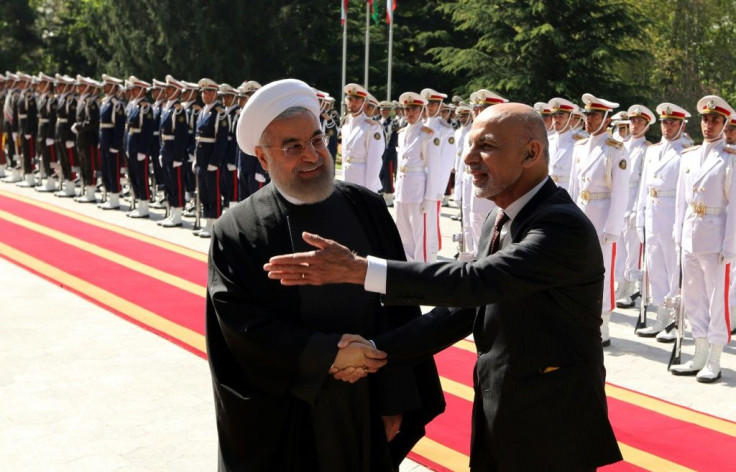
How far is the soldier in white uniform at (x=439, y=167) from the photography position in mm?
10812

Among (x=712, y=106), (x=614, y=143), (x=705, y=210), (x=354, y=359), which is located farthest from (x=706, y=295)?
(x=354, y=359)

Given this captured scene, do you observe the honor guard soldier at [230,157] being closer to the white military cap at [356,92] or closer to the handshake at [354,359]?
the white military cap at [356,92]

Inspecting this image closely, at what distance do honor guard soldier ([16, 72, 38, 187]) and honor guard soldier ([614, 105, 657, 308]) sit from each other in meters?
13.0

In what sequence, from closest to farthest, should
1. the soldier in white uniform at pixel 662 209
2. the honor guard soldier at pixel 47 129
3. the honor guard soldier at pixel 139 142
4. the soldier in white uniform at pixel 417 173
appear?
the soldier in white uniform at pixel 662 209 → the soldier in white uniform at pixel 417 173 → the honor guard soldier at pixel 139 142 → the honor guard soldier at pixel 47 129

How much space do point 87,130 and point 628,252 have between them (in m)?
10.2

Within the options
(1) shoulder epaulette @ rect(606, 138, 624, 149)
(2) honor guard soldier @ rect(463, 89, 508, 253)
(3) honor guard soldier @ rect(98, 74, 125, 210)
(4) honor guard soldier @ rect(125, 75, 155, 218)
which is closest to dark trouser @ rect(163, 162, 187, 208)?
(4) honor guard soldier @ rect(125, 75, 155, 218)

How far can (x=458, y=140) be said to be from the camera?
50.5 ft

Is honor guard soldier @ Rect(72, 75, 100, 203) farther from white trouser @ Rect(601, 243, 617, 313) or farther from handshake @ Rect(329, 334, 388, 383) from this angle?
handshake @ Rect(329, 334, 388, 383)

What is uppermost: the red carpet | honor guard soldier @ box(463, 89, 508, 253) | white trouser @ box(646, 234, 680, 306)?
honor guard soldier @ box(463, 89, 508, 253)

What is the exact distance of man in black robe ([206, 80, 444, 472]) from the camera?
304 centimetres

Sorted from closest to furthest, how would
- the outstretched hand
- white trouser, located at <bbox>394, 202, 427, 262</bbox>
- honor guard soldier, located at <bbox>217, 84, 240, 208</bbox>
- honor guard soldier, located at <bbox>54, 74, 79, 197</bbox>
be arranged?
the outstretched hand < white trouser, located at <bbox>394, 202, 427, 262</bbox> < honor guard soldier, located at <bbox>217, 84, 240, 208</bbox> < honor guard soldier, located at <bbox>54, 74, 79, 197</bbox>

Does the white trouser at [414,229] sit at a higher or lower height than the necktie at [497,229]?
lower

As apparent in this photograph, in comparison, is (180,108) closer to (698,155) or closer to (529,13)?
(698,155)

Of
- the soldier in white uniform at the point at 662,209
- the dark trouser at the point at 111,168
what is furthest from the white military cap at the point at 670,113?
the dark trouser at the point at 111,168
